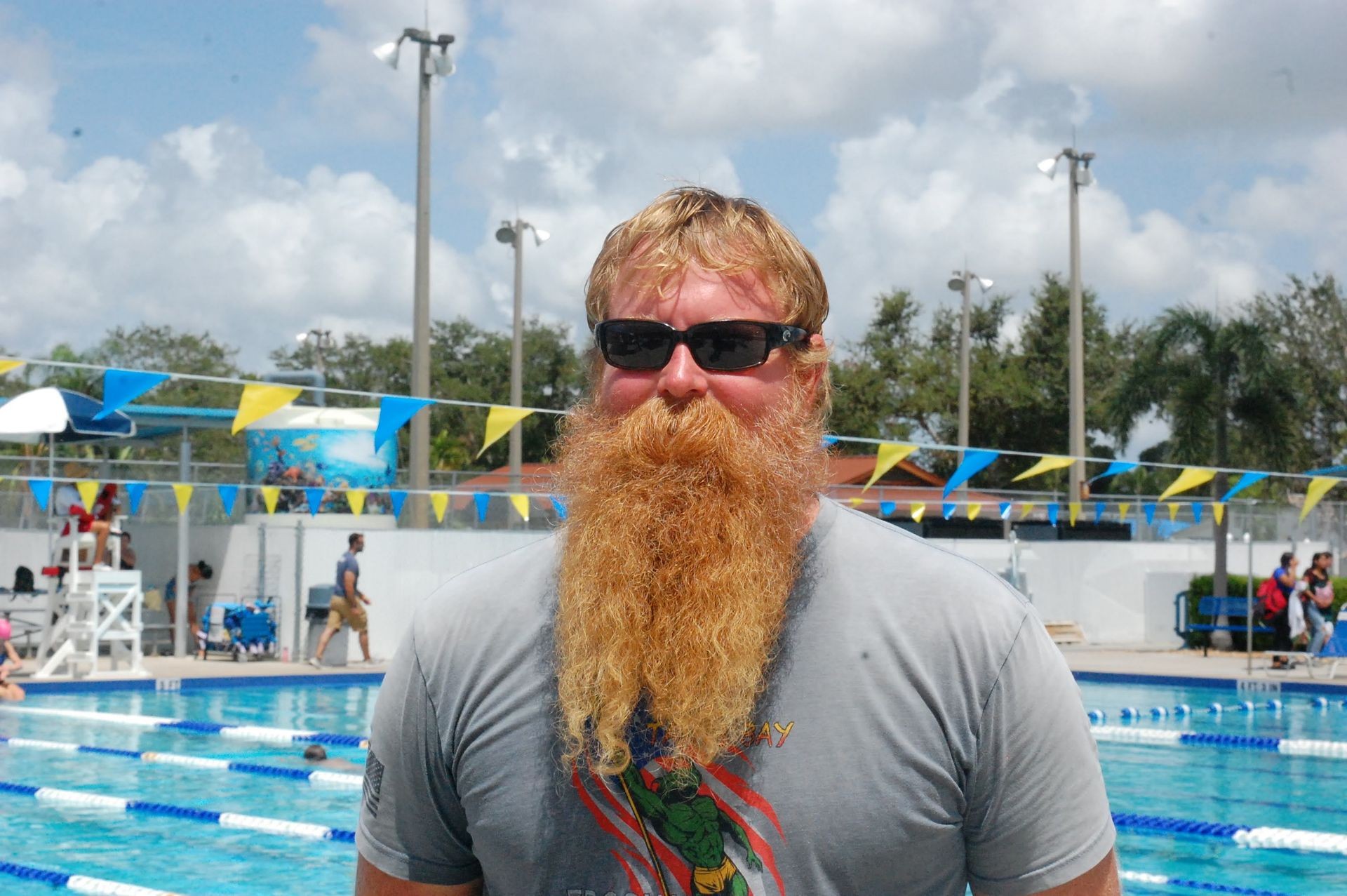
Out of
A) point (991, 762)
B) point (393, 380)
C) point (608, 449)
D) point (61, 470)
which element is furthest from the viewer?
point (393, 380)

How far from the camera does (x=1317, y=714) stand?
15250mm

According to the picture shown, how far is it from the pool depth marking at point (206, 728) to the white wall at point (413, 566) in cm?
572

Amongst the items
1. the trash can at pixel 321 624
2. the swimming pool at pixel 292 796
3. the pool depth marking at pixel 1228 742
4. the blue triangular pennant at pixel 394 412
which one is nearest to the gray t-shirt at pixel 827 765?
the swimming pool at pixel 292 796

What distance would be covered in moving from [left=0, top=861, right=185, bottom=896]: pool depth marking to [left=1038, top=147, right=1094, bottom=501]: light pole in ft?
67.9

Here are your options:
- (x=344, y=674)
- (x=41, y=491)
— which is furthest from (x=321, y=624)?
(x=41, y=491)

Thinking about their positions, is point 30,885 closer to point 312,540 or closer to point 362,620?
point 362,620

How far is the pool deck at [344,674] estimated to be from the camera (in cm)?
1689

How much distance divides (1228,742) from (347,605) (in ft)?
36.7

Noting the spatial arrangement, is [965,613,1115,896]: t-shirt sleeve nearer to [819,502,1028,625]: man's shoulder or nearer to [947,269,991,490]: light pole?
[819,502,1028,625]: man's shoulder

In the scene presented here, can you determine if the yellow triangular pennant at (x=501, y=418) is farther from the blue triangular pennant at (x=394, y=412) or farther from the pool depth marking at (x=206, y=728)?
the pool depth marking at (x=206, y=728)

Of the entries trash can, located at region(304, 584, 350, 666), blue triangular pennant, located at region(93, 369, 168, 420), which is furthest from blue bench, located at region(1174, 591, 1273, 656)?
blue triangular pennant, located at region(93, 369, 168, 420)

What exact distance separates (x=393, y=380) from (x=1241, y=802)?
2363 inches

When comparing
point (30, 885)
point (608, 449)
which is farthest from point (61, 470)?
point (608, 449)

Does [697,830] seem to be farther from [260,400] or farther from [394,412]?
[394,412]
